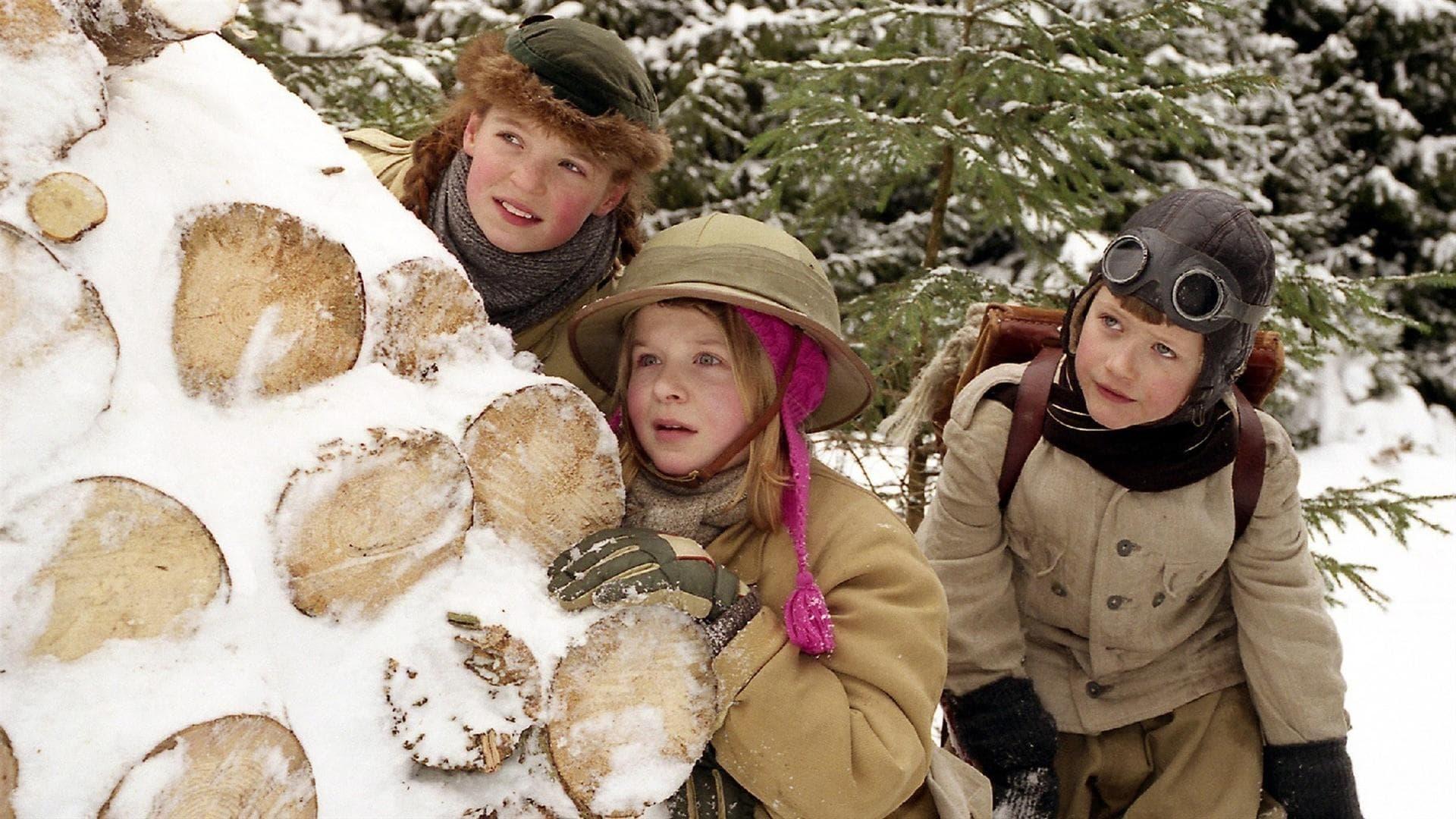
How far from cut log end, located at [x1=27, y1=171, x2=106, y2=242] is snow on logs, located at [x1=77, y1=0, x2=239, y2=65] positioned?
0.20 metres

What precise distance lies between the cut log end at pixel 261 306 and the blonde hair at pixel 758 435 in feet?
1.95

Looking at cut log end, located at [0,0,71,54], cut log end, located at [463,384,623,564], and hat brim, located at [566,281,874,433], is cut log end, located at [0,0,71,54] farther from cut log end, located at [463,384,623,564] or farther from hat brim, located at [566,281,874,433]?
hat brim, located at [566,281,874,433]

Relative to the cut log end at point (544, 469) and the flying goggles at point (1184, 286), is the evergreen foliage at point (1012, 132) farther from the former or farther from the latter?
the flying goggles at point (1184, 286)

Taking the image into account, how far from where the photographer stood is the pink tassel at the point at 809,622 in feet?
5.55

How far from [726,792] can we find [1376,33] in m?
9.47

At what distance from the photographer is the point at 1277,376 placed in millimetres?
2576

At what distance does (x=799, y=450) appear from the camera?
1.95 meters

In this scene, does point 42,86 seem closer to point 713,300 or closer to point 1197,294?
point 713,300

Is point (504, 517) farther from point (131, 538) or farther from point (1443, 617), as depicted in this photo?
point (1443, 617)

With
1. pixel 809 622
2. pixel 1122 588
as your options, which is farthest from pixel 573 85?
pixel 1122 588

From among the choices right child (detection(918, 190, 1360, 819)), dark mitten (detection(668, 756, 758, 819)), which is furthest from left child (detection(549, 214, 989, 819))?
→ right child (detection(918, 190, 1360, 819))

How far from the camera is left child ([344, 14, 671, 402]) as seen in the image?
2158mm

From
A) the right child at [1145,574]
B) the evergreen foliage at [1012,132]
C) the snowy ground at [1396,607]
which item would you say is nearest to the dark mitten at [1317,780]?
the right child at [1145,574]

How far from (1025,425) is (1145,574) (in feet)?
1.36
